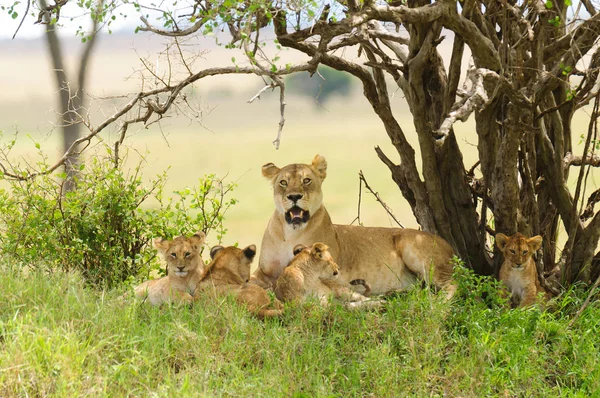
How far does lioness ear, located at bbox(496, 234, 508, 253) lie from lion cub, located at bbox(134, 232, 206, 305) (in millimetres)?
2394

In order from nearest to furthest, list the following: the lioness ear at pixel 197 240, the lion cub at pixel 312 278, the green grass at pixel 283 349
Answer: the green grass at pixel 283 349 < the lion cub at pixel 312 278 < the lioness ear at pixel 197 240

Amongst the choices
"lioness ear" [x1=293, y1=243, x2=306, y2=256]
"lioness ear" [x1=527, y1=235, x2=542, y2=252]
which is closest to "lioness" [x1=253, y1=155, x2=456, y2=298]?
"lioness ear" [x1=293, y1=243, x2=306, y2=256]

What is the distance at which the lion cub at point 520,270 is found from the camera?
22.7ft

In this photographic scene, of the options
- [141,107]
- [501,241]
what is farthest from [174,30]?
[501,241]

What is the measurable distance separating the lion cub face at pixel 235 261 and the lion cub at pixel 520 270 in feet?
6.67

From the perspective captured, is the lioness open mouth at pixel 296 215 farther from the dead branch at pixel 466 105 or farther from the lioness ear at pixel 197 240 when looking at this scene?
the dead branch at pixel 466 105

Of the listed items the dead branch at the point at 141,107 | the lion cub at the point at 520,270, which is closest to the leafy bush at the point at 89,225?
the dead branch at the point at 141,107

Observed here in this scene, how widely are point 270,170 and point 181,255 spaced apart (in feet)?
3.76

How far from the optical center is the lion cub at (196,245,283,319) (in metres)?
6.40

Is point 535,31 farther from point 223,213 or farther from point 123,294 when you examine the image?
point 123,294

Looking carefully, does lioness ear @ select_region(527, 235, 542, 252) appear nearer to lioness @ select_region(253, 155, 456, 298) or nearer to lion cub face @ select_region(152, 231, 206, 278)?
lioness @ select_region(253, 155, 456, 298)

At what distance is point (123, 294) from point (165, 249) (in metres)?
0.49

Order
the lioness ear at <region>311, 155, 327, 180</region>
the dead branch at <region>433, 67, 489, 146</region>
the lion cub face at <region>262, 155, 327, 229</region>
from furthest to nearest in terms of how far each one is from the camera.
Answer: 1. the lioness ear at <region>311, 155, 327, 180</region>
2. the lion cub face at <region>262, 155, 327, 229</region>
3. the dead branch at <region>433, 67, 489, 146</region>

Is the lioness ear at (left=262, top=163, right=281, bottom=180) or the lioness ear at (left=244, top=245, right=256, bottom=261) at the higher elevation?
the lioness ear at (left=262, top=163, right=281, bottom=180)
